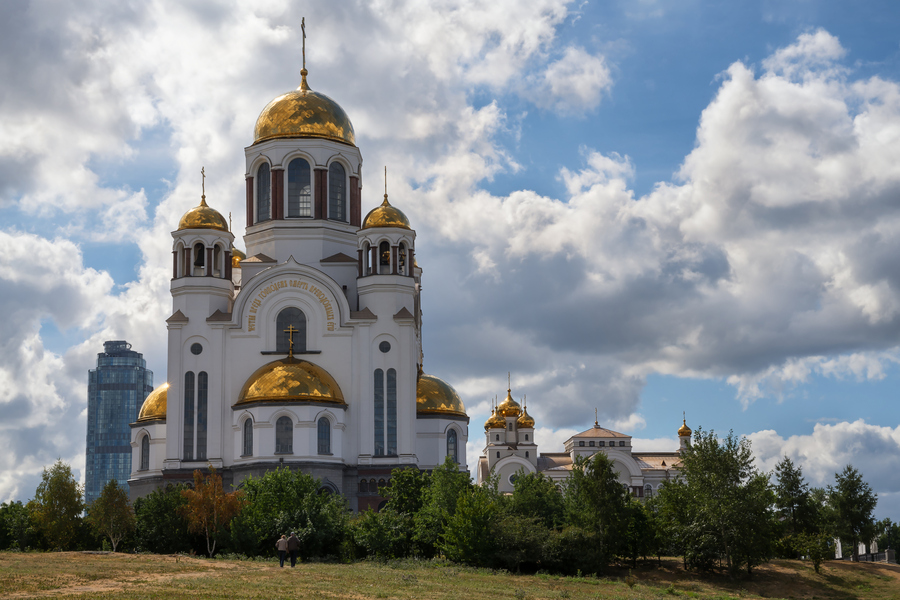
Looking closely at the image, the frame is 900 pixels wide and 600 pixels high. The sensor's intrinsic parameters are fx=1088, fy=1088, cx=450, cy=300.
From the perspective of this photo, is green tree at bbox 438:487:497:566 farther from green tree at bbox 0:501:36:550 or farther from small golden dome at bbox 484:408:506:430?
small golden dome at bbox 484:408:506:430

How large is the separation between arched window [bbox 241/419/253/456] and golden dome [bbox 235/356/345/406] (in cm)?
94

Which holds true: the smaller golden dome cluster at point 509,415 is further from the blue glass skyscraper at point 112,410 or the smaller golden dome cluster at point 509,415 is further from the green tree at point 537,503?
the blue glass skyscraper at point 112,410

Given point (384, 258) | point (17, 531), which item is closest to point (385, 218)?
point (384, 258)

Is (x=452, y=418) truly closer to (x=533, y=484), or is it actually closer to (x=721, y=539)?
(x=533, y=484)

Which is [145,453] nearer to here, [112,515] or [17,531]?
[17,531]

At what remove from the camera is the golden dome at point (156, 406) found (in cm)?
5129

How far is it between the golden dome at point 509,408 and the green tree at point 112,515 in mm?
45261

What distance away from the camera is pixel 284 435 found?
45.5 m

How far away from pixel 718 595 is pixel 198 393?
24.7m

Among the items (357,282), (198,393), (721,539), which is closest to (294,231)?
(357,282)

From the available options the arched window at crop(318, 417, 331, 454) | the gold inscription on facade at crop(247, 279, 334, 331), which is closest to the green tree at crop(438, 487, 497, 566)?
the arched window at crop(318, 417, 331, 454)

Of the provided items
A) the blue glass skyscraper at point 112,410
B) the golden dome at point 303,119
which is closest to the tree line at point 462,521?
the golden dome at point 303,119

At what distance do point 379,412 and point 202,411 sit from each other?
25.6 ft

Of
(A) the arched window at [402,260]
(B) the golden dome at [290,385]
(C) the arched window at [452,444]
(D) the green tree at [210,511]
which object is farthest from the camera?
(C) the arched window at [452,444]
